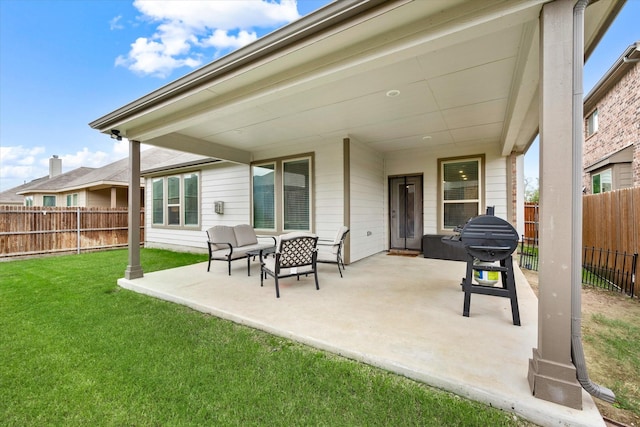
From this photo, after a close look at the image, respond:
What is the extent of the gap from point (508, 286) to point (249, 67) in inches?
139

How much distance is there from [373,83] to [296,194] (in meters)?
3.63

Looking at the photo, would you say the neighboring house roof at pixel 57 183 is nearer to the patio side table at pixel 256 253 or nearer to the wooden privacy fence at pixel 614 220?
the patio side table at pixel 256 253

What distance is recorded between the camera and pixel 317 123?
5.02 m

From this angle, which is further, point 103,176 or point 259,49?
point 103,176

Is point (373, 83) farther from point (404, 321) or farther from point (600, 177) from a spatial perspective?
point (600, 177)

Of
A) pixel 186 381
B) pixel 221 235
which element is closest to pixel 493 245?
pixel 186 381

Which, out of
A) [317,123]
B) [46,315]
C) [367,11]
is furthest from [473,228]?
[46,315]

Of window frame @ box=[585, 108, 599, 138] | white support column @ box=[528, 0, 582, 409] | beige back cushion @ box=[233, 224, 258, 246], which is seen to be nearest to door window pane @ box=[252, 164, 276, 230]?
beige back cushion @ box=[233, 224, 258, 246]

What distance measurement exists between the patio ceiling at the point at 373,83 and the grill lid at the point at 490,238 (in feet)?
5.34

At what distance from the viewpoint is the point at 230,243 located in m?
5.37

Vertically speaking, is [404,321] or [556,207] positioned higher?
[556,207]

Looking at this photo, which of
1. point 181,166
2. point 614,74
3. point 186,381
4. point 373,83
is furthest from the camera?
point 181,166

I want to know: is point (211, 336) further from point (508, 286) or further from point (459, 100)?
point (459, 100)

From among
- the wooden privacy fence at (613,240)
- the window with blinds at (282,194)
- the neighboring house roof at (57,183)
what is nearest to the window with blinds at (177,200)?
the window with blinds at (282,194)
